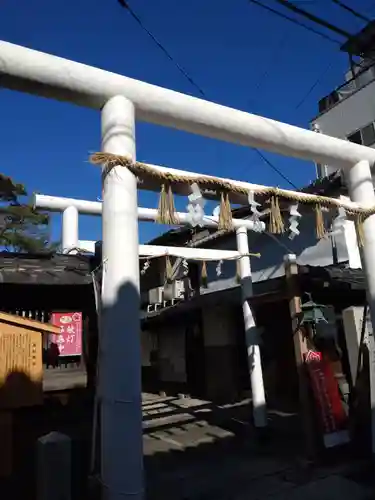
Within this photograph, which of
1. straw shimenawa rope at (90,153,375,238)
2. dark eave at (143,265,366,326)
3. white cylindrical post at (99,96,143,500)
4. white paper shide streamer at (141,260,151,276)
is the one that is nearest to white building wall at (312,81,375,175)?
dark eave at (143,265,366,326)

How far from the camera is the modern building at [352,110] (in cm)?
1625

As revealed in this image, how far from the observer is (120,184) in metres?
4.74

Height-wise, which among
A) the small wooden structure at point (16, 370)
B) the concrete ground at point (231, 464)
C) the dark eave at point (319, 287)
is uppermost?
the dark eave at point (319, 287)

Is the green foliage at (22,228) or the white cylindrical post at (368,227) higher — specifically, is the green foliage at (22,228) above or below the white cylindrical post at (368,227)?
above

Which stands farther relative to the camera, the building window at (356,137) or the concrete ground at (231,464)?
the building window at (356,137)

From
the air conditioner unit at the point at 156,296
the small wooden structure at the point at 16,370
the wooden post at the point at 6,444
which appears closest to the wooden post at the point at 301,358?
the small wooden structure at the point at 16,370

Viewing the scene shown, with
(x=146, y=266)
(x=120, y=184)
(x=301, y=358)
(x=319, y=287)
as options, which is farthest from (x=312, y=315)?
(x=120, y=184)

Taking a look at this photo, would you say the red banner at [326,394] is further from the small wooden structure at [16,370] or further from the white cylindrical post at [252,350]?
the small wooden structure at [16,370]

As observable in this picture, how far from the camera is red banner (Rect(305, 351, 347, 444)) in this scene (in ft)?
22.4

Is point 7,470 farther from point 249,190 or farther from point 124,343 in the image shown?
point 249,190

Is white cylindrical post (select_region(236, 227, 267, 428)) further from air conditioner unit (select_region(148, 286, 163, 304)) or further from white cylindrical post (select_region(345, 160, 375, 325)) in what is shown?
air conditioner unit (select_region(148, 286, 163, 304))

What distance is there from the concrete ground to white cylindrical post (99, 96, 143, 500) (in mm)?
2308

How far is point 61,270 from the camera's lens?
6.73 m

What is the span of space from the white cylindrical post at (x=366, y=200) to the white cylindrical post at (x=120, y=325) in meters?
4.03
